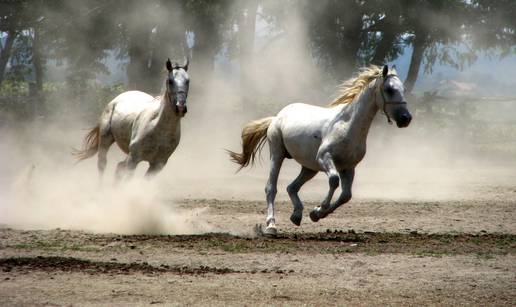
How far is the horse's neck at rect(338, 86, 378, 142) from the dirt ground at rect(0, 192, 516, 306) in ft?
3.81

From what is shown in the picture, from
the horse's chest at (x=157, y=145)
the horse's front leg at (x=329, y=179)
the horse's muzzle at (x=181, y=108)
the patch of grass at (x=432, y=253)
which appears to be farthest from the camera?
the horse's chest at (x=157, y=145)

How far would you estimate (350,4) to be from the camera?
28.5 metres

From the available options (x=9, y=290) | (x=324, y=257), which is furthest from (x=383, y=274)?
(x=9, y=290)

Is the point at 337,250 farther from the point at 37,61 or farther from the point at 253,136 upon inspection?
the point at 37,61

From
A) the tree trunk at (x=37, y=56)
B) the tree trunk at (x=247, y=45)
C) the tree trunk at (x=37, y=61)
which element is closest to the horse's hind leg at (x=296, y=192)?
the tree trunk at (x=247, y=45)

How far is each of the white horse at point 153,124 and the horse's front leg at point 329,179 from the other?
6.44 feet

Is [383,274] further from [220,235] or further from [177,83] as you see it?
[177,83]

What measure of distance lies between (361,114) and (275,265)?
2646 millimetres

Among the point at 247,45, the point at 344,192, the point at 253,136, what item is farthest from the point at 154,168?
the point at 247,45

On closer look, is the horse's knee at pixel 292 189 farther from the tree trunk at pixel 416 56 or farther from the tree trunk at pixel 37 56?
the tree trunk at pixel 37 56

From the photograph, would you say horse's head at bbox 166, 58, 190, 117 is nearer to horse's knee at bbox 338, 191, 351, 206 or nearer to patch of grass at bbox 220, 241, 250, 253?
patch of grass at bbox 220, 241, 250, 253

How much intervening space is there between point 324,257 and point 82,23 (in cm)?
1912

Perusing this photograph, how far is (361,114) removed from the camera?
11.1 m

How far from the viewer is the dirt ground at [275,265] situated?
301 inches
